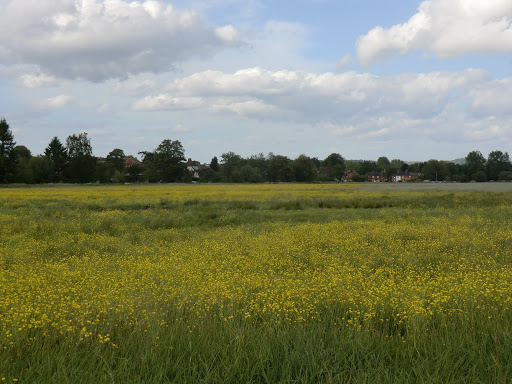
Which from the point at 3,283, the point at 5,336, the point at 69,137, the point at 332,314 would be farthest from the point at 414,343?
the point at 69,137

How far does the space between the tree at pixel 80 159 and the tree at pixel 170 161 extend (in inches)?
844

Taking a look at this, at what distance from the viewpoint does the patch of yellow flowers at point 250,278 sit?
497cm

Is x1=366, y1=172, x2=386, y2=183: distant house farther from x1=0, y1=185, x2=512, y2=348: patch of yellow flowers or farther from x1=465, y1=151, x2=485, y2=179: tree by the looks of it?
x1=0, y1=185, x2=512, y2=348: patch of yellow flowers

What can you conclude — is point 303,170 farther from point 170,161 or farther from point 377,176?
point 377,176

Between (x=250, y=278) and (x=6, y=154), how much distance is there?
80.3 metres

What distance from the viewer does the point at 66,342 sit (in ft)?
13.6

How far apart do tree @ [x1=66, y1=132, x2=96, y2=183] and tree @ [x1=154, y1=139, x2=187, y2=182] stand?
21.4 metres

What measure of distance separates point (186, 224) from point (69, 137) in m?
88.7

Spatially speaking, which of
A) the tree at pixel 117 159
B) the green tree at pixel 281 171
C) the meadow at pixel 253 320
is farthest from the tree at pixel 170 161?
the meadow at pixel 253 320

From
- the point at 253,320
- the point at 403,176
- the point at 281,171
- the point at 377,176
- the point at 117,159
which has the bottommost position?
the point at 253,320

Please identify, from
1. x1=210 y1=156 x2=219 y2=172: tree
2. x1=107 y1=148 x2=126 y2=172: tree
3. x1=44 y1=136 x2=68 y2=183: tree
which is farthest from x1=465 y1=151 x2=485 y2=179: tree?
x1=44 y1=136 x2=68 y2=183: tree

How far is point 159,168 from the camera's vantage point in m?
113

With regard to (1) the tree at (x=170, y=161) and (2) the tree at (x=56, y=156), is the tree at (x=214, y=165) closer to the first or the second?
(1) the tree at (x=170, y=161)

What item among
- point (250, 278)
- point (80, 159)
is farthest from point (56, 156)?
point (250, 278)
